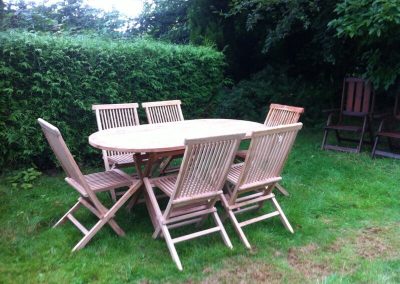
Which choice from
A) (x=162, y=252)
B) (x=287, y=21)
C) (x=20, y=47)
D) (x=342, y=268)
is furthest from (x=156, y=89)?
(x=342, y=268)

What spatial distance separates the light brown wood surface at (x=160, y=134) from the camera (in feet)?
10.1

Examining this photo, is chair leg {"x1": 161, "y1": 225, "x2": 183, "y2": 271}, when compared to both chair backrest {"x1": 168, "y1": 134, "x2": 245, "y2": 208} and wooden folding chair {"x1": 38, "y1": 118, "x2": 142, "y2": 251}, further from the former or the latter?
wooden folding chair {"x1": 38, "y1": 118, "x2": 142, "y2": 251}

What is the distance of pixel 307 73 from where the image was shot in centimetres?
852

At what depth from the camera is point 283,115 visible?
14.7 ft

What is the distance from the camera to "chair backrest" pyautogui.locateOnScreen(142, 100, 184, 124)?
15.7ft

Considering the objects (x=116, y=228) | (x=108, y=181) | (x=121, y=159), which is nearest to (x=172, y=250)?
(x=116, y=228)

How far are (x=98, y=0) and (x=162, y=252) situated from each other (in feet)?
32.8

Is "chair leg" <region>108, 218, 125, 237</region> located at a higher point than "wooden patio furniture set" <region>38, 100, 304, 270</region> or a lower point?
lower

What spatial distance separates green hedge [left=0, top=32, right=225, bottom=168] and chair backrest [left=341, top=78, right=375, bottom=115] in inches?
102

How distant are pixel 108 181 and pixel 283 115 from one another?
216 centimetres

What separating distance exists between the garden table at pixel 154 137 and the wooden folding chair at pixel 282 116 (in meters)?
0.43

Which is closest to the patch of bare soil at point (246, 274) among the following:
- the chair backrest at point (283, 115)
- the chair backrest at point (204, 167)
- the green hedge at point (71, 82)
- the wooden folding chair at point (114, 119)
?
the chair backrest at point (204, 167)

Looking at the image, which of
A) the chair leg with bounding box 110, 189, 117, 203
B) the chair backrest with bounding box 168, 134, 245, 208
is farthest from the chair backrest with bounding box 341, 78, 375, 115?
the chair leg with bounding box 110, 189, 117, 203

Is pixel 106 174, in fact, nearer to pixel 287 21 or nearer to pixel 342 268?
pixel 342 268
